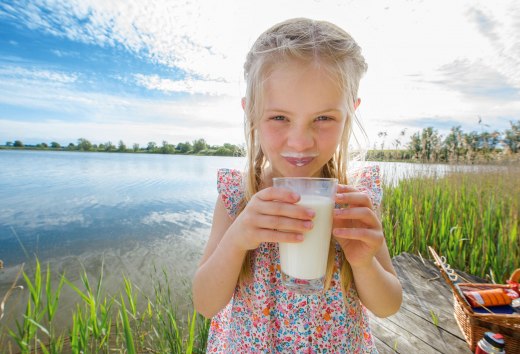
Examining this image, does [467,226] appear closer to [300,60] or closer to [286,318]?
[286,318]

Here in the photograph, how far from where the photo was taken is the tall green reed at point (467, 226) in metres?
3.37

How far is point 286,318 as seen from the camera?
4.17 feet

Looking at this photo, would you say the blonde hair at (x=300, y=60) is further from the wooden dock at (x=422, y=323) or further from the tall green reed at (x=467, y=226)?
the tall green reed at (x=467, y=226)

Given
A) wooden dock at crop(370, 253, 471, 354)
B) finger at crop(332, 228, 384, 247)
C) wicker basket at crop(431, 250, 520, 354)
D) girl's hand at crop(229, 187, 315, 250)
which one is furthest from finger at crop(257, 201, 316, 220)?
wicker basket at crop(431, 250, 520, 354)

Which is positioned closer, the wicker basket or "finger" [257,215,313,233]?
"finger" [257,215,313,233]

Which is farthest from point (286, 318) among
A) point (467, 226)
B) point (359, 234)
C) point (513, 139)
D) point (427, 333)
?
point (513, 139)

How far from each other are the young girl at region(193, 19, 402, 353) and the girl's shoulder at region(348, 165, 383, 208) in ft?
0.98

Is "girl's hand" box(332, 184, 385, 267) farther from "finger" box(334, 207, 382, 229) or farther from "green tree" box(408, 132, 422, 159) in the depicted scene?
"green tree" box(408, 132, 422, 159)

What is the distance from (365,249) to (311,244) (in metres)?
0.20

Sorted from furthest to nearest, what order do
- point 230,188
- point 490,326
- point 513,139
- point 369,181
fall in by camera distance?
point 513,139 → point 490,326 → point 369,181 → point 230,188

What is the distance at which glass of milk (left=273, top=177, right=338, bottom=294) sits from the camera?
89cm

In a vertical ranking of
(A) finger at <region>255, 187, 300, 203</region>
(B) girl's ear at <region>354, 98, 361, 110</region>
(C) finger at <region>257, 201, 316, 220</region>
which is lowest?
(C) finger at <region>257, 201, 316, 220</region>

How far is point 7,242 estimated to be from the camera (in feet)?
22.0

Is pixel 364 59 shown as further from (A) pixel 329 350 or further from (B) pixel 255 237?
(A) pixel 329 350
